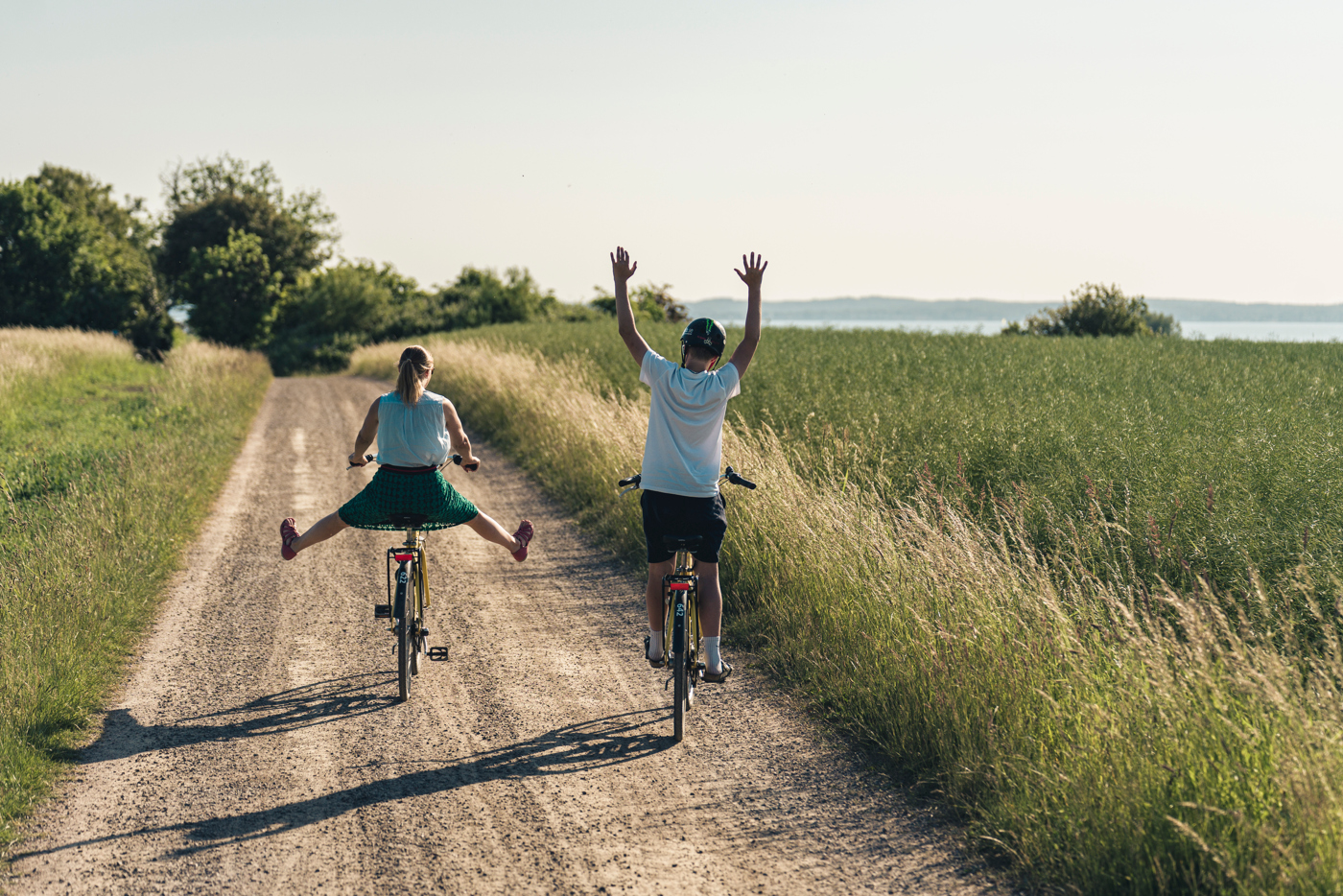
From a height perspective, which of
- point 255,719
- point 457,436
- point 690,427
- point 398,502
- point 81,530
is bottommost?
point 255,719

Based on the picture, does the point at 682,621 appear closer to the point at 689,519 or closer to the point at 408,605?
the point at 689,519

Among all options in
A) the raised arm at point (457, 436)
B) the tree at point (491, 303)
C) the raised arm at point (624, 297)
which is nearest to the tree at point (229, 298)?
the tree at point (491, 303)

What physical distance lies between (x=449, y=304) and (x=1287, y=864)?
59534 millimetres

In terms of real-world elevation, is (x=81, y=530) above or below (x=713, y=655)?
above

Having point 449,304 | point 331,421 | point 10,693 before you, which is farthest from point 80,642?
point 449,304

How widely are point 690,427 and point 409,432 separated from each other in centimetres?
190

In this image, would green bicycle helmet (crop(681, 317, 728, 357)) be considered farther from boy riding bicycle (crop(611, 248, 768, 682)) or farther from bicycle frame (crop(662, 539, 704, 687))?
bicycle frame (crop(662, 539, 704, 687))

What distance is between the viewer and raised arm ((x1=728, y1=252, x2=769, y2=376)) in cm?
496

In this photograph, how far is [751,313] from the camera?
197 inches

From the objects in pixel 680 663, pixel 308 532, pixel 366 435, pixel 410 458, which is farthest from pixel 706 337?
pixel 308 532

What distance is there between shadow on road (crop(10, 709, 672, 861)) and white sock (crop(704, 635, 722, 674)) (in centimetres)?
49

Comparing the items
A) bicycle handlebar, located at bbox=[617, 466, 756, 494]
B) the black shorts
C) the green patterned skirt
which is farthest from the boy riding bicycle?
the green patterned skirt

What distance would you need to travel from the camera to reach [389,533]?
10.3m

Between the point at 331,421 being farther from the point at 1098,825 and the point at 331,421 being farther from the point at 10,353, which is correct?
the point at 1098,825
